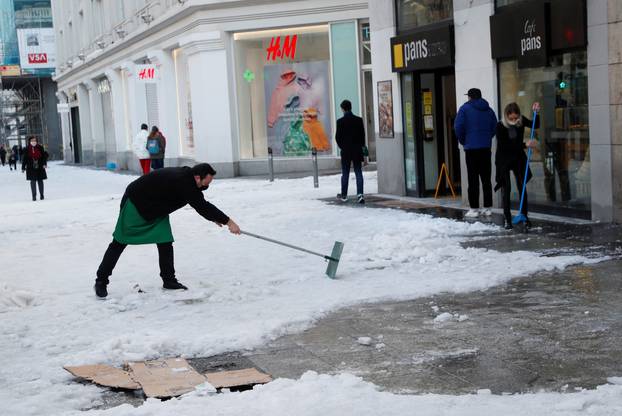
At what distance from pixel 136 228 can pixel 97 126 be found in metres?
40.6

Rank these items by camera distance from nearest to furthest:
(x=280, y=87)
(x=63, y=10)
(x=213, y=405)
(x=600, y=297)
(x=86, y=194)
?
(x=213, y=405), (x=600, y=297), (x=86, y=194), (x=280, y=87), (x=63, y=10)

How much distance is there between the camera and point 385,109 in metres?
18.5

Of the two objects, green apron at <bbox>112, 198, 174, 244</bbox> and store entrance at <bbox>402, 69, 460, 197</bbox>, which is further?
store entrance at <bbox>402, 69, 460, 197</bbox>

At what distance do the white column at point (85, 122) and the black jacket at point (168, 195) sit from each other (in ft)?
143

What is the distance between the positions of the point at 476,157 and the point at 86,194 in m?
15.3

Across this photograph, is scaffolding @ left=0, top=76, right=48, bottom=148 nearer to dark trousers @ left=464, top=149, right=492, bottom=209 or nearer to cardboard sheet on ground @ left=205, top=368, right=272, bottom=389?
dark trousers @ left=464, top=149, right=492, bottom=209

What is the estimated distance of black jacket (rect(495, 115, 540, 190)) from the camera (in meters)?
12.6

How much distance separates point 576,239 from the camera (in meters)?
11.2

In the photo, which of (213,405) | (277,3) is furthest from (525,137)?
(277,3)

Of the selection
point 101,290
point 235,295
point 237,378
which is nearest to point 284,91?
point 101,290

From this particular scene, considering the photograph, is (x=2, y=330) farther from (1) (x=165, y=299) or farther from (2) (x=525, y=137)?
(2) (x=525, y=137)

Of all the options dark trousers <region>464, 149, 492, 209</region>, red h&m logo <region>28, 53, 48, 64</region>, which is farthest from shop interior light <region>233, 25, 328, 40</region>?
red h&m logo <region>28, 53, 48, 64</region>

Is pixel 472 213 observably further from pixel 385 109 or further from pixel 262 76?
pixel 262 76

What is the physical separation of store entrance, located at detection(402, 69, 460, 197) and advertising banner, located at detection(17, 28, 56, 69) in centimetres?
5668
